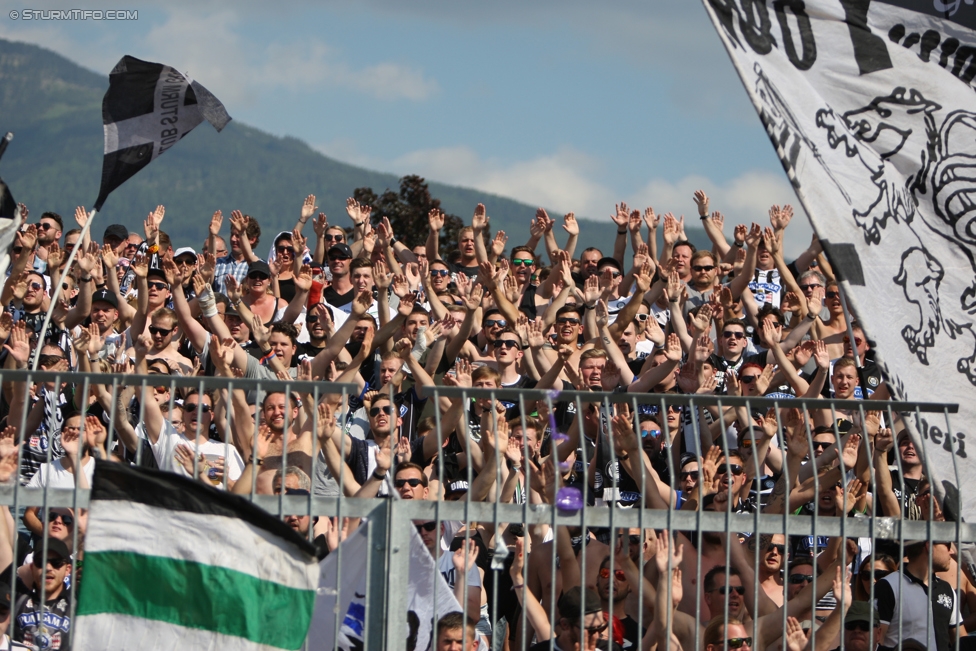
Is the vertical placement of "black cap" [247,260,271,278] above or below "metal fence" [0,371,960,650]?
above

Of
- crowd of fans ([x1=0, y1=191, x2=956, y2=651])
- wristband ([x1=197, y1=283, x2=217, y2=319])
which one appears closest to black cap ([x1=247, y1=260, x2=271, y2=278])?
crowd of fans ([x1=0, y1=191, x2=956, y2=651])

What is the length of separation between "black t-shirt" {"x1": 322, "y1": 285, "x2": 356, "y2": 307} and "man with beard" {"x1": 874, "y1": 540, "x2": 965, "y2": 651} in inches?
233

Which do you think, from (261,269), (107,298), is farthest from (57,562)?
(261,269)

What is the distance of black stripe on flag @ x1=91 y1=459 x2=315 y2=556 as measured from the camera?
488 centimetres

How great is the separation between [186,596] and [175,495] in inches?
14.6

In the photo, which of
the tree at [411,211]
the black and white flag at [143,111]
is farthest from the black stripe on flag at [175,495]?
the tree at [411,211]

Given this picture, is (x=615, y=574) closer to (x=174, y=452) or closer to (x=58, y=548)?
(x=174, y=452)

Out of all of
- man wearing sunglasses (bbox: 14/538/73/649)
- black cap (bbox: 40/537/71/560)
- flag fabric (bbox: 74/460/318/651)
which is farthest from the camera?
black cap (bbox: 40/537/71/560)

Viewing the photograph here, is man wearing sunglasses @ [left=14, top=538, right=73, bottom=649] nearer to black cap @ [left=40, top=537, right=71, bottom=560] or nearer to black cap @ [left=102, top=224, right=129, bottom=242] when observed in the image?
black cap @ [left=40, top=537, right=71, bottom=560]

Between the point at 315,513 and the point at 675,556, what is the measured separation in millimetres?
2179

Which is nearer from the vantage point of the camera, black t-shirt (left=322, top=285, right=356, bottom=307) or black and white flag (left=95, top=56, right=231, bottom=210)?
black and white flag (left=95, top=56, right=231, bottom=210)

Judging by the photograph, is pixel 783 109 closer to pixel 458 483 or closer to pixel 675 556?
pixel 675 556

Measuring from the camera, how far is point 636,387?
9.70 meters

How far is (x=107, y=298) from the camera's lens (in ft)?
36.0
